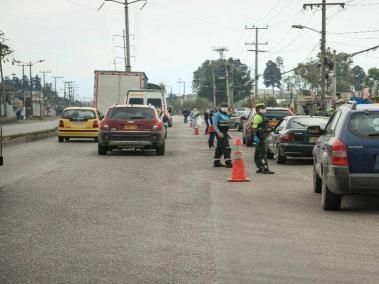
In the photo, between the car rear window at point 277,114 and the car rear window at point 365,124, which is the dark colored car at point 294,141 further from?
the car rear window at point 277,114

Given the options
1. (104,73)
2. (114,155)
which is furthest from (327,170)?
(104,73)

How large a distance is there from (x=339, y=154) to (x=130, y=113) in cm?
1402

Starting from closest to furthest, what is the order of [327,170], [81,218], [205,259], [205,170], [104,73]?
[205,259] → [81,218] → [327,170] → [205,170] → [104,73]

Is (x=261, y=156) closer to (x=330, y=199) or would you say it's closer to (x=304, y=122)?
(x=304, y=122)

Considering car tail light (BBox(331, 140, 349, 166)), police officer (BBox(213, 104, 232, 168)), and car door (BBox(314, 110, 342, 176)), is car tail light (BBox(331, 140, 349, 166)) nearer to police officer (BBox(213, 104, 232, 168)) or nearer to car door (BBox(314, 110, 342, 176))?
car door (BBox(314, 110, 342, 176))

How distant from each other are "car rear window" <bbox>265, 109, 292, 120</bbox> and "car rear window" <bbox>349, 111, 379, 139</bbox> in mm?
20830

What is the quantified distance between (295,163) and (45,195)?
1007 centimetres

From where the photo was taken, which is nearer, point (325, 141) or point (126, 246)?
point (126, 246)

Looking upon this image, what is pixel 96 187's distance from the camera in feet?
45.8

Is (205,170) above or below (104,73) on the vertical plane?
below

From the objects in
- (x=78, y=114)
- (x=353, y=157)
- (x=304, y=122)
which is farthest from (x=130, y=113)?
(x=353, y=157)

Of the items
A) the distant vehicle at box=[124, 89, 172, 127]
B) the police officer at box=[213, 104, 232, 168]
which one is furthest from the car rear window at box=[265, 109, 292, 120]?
the police officer at box=[213, 104, 232, 168]

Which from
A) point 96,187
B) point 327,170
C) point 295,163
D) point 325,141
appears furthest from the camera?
point 295,163

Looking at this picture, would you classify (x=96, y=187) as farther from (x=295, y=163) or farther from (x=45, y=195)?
(x=295, y=163)
